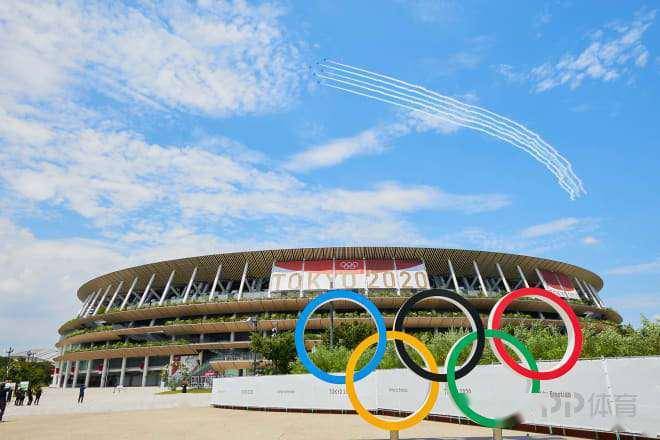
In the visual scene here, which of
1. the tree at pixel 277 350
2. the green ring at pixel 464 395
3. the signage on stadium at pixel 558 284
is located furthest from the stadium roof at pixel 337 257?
the green ring at pixel 464 395

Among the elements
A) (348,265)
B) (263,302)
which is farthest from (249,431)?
(348,265)

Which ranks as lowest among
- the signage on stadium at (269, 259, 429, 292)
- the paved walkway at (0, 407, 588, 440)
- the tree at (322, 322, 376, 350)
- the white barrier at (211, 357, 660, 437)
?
the paved walkway at (0, 407, 588, 440)

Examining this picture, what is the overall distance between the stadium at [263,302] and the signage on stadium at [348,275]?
0.12m

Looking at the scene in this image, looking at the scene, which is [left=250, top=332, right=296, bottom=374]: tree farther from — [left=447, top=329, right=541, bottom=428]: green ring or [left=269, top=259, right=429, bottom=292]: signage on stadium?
[left=447, top=329, right=541, bottom=428]: green ring

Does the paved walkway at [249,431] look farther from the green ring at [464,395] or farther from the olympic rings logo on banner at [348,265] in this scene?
the olympic rings logo on banner at [348,265]

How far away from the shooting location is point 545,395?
45.6 feet

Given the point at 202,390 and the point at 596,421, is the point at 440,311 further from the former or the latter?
the point at 596,421

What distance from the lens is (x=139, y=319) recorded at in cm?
5800

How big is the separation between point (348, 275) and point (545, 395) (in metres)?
39.8

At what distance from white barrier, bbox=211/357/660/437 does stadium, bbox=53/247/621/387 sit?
25.4m

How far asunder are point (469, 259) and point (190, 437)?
158ft

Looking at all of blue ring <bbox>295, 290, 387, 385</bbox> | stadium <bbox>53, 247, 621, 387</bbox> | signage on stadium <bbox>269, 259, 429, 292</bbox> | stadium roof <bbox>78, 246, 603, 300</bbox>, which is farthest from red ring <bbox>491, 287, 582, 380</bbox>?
stadium roof <bbox>78, 246, 603, 300</bbox>

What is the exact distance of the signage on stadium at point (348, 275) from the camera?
52.3 metres

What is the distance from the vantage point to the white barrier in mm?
11398
